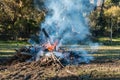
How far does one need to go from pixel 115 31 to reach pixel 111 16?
2.39m

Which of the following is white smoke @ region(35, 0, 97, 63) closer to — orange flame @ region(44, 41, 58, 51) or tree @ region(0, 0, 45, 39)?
orange flame @ region(44, 41, 58, 51)

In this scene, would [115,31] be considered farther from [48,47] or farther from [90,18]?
[48,47]

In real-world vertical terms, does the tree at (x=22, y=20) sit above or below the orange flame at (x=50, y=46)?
above

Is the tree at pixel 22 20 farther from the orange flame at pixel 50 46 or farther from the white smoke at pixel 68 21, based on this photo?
the orange flame at pixel 50 46

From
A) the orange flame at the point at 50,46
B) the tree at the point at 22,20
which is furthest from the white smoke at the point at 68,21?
the tree at the point at 22,20

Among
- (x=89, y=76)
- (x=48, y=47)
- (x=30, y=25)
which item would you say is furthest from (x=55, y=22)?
(x=30, y=25)

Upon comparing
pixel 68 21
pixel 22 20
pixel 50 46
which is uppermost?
pixel 22 20

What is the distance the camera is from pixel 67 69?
54.0 feet

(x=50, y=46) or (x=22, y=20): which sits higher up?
(x=22, y=20)

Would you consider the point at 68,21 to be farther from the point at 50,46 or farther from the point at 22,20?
the point at 50,46

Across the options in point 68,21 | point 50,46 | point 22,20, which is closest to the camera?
point 50,46

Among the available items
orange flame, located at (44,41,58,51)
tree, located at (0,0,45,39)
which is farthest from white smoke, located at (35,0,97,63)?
tree, located at (0,0,45,39)

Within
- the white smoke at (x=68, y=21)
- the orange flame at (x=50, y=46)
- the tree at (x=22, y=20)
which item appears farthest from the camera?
the tree at (x=22, y=20)

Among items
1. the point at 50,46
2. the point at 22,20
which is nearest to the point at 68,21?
the point at 22,20
